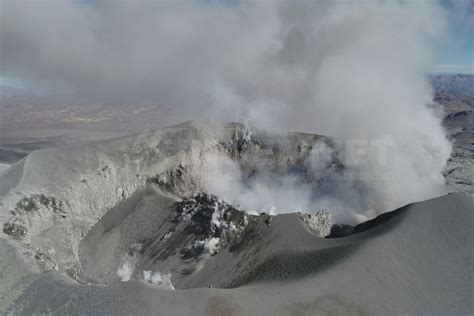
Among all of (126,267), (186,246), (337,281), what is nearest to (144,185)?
(126,267)

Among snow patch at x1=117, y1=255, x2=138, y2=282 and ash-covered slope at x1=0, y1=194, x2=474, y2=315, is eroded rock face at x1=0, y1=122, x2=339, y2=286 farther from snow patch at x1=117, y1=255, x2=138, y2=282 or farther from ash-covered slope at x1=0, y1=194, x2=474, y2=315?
ash-covered slope at x1=0, y1=194, x2=474, y2=315

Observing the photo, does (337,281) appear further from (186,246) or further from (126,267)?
(126,267)

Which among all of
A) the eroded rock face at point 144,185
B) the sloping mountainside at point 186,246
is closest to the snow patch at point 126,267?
the sloping mountainside at point 186,246

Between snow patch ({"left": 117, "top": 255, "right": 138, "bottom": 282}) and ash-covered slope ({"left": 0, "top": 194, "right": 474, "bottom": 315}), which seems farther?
snow patch ({"left": 117, "top": 255, "right": 138, "bottom": 282})

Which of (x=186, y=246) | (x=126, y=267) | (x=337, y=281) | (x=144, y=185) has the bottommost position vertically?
(x=126, y=267)

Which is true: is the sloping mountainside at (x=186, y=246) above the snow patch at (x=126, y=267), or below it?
above

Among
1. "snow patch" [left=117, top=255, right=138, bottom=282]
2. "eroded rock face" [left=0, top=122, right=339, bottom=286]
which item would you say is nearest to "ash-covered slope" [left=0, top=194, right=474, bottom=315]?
"eroded rock face" [left=0, top=122, right=339, bottom=286]

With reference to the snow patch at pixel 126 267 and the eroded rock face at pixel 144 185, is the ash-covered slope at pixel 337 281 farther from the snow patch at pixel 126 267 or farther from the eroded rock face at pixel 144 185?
the snow patch at pixel 126 267

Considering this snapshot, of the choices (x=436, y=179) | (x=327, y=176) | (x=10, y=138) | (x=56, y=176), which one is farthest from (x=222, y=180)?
(x=10, y=138)
